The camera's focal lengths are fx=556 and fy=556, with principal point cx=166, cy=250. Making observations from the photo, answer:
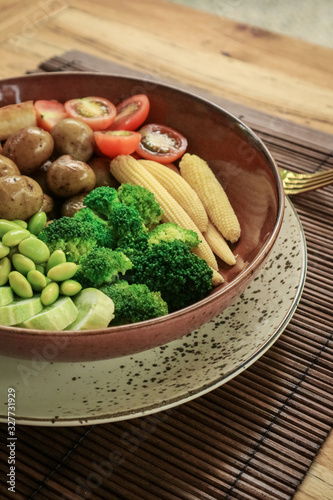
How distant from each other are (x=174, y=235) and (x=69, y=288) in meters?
0.41

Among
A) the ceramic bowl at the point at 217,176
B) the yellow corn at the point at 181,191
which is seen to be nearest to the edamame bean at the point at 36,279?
the ceramic bowl at the point at 217,176

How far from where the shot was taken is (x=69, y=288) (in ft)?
5.24

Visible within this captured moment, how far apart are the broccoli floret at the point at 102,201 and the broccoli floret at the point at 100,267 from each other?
21cm

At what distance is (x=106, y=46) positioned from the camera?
3346mm

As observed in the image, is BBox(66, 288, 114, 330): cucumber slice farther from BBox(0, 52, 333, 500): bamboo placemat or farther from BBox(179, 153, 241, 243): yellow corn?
BBox(179, 153, 241, 243): yellow corn

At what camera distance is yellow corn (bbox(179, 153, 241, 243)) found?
1.95 m

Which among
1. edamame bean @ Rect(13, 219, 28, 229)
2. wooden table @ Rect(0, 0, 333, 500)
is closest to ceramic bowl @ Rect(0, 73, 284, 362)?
edamame bean @ Rect(13, 219, 28, 229)

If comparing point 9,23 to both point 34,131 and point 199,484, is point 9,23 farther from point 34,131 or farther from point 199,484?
point 199,484

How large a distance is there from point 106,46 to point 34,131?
1.57m

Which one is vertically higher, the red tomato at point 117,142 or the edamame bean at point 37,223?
the red tomato at point 117,142

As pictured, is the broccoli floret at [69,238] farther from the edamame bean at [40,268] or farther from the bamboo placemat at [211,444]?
the bamboo placemat at [211,444]

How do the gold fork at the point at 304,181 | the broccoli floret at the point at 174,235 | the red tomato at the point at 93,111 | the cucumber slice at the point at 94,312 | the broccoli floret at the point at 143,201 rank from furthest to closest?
the gold fork at the point at 304,181
the red tomato at the point at 93,111
the broccoli floret at the point at 143,201
the broccoli floret at the point at 174,235
the cucumber slice at the point at 94,312

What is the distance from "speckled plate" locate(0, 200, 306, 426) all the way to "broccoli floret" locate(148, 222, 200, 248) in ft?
0.82

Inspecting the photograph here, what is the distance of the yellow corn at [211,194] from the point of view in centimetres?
195
